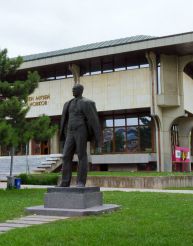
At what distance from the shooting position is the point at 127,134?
36.8 m

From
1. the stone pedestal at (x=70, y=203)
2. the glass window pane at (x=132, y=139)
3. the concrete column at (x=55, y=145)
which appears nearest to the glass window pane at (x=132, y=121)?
the glass window pane at (x=132, y=139)

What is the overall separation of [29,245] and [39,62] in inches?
1214

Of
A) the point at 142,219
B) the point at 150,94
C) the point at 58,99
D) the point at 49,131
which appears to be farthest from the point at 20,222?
the point at 58,99

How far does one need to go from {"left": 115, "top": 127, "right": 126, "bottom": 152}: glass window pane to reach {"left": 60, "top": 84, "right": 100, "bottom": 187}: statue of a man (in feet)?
81.4

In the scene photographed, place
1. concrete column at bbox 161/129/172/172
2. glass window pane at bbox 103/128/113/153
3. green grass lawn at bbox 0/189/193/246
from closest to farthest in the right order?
green grass lawn at bbox 0/189/193/246 < concrete column at bbox 161/129/172/172 < glass window pane at bbox 103/128/113/153

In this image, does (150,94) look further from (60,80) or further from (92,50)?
(60,80)

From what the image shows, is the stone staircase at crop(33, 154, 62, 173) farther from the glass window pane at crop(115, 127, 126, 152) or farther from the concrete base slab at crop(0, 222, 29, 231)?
the concrete base slab at crop(0, 222, 29, 231)

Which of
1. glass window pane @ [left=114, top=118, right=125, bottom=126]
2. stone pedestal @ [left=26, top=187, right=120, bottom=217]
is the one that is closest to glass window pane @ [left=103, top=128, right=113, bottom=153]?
glass window pane @ [left=114, top=118, right=125, bottom=126]

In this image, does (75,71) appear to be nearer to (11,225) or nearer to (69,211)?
(69,211)

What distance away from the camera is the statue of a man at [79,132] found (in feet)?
38.6

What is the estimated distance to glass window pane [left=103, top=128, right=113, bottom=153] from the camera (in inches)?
1465

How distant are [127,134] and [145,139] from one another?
5.28 feet

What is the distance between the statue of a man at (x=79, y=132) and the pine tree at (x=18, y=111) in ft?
18.5

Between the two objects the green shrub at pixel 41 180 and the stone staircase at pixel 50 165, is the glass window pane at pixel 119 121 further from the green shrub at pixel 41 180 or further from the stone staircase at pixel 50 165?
the green shrub at pixel 41 180
